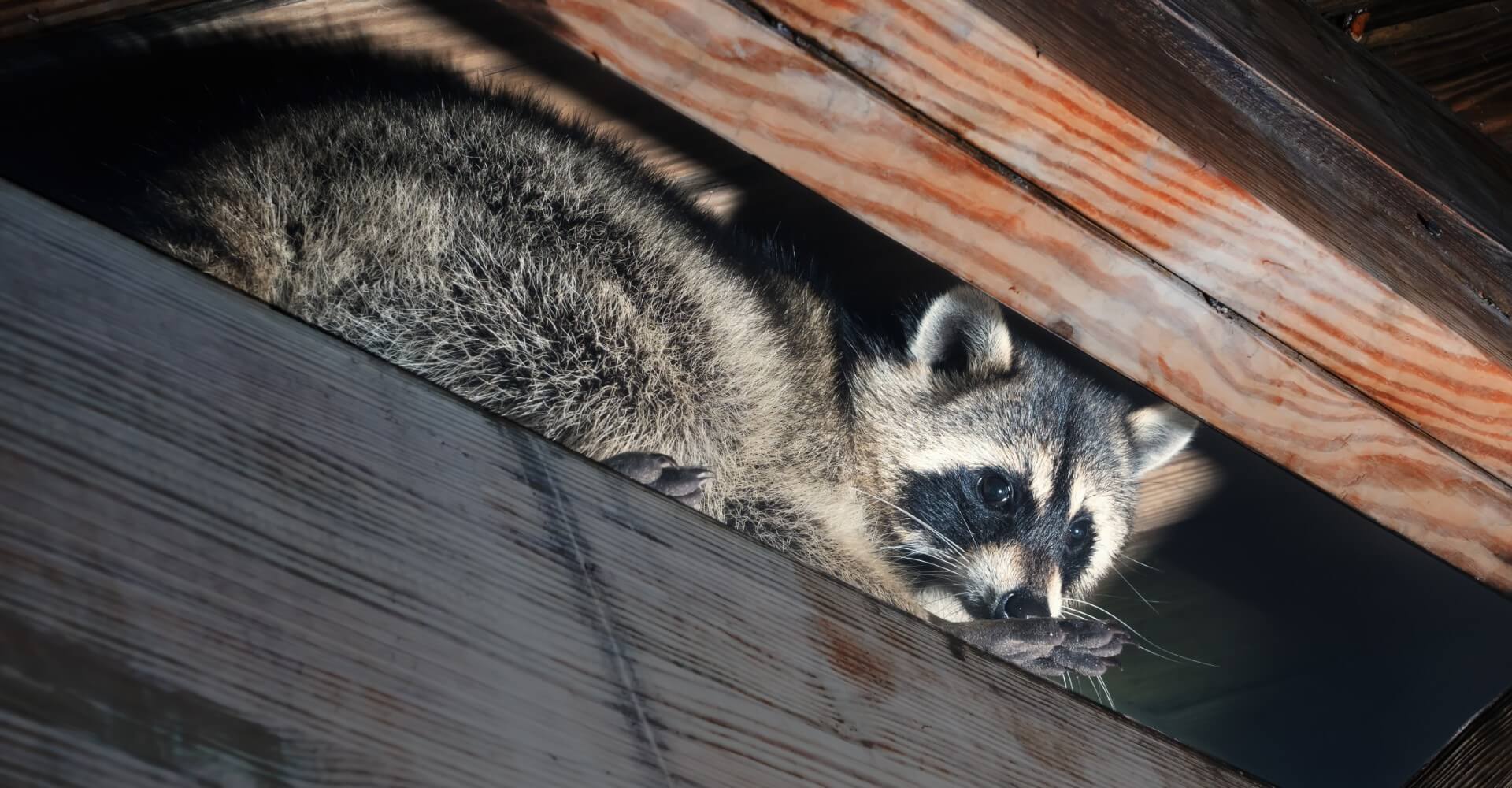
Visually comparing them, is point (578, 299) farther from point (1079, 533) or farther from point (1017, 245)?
point (1079, 533)

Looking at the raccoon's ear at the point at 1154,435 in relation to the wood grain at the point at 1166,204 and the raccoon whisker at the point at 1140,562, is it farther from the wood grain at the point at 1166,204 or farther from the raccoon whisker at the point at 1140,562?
the wood grain at the point at 1166,204

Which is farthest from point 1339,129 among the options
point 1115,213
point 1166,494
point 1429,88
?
point 1166,494

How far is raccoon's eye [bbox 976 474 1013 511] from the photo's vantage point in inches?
98.9

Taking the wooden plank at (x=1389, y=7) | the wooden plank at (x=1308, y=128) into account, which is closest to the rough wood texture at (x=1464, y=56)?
the wooden plank at (x=1389, y=7)

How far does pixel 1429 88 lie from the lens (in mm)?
2277

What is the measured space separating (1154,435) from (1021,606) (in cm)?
73

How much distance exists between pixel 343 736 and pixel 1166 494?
2611 millimetres

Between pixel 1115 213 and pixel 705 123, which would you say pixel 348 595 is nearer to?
pixel 705 123

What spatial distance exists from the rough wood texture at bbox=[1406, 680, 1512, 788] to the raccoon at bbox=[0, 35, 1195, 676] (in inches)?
24.5

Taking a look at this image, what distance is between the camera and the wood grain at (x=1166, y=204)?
122 cm

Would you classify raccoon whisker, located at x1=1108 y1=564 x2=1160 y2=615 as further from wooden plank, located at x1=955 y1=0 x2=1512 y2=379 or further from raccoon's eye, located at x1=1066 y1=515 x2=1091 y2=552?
wooden plank, located at x1=955 y1=0 x2=1512 y2=379

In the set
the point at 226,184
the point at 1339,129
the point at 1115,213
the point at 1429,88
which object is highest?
the point at 1429,88

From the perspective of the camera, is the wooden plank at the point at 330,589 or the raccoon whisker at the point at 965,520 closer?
the wooden plank at the point at 330,589

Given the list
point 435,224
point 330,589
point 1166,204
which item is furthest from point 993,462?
point 330,589
